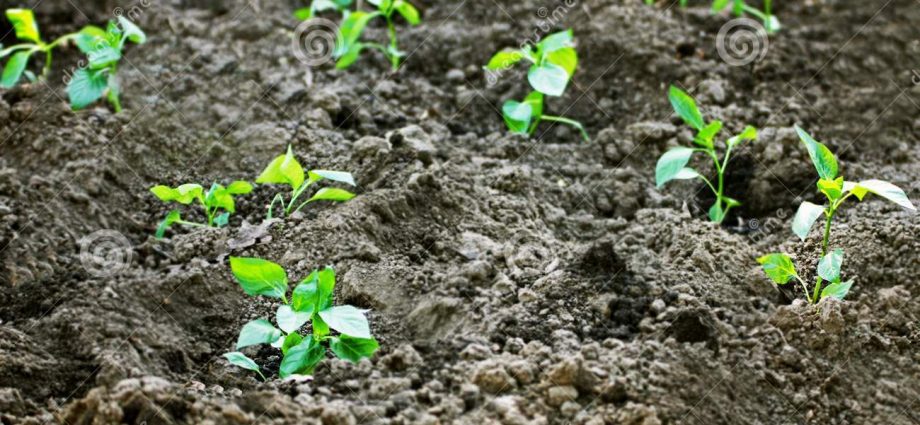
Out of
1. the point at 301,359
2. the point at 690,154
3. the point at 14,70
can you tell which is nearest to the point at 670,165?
the point at 690,154

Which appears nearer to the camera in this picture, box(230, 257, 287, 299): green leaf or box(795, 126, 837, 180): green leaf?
box(230, 257, 287, 299): green leaf

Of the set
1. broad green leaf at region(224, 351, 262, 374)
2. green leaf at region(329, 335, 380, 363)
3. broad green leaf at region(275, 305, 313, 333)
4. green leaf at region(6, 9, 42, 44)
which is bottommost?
broad green leaf at region(224, 351, 262, 374)

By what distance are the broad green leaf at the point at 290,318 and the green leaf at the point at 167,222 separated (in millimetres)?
556

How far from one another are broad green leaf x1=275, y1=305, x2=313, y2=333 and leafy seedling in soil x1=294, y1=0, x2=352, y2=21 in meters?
1.32

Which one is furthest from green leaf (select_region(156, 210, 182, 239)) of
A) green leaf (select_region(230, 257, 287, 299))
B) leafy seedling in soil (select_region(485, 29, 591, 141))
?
leafy seedling in soil (select_region(485, 29, 591, 141))

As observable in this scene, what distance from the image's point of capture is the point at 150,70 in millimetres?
3180

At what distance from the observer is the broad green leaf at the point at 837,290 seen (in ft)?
7.46

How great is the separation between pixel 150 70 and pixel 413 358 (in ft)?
5.21

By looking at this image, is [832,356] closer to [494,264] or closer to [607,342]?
[607,342]

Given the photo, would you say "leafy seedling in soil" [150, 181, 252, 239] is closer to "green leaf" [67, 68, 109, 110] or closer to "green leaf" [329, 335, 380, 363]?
"green leaf" [67, 68, 109, 110]

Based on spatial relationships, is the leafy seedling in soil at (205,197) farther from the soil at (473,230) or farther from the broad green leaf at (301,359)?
the broad green leaf at (301,359)

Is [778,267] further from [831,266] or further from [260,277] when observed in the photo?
[260,277]

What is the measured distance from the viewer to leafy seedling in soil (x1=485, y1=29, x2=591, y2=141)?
2764 mm

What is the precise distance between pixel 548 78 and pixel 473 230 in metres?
0.53
